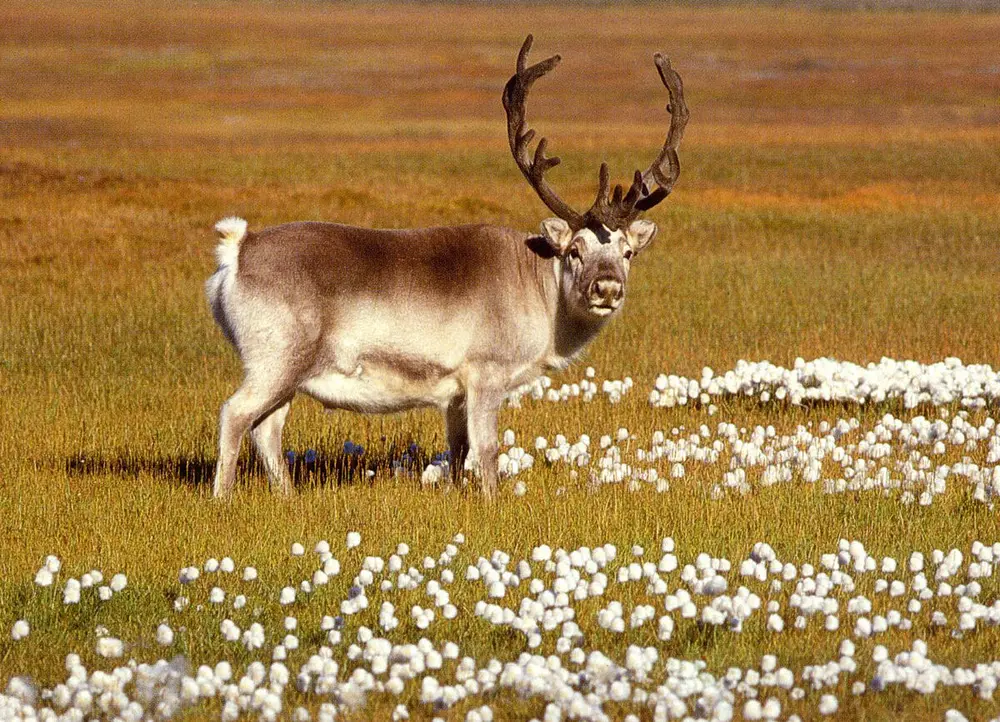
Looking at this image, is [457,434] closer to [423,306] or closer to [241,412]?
[423,306]

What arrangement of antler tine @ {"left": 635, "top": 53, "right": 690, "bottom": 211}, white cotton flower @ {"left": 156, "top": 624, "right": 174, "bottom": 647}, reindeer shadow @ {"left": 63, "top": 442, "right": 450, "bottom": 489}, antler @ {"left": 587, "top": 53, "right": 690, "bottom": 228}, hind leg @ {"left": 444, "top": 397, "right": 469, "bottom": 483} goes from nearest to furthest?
white cotton flower @ {"left": 156, "top": 624, "right": 174, "bottom": 647} → antler @ {"left": 587, "top": 53, "right": 690, "bottom": 228} → antler tine @ {"left": 635, "top": 53, "right": 690, "bottom": 211} → hind leg @ {"left": 444, "top": 397, "right": 469, "bottom": 483} → reindeer shadow @ {"left": 63, "top": 442, "right": 450, "bottom": 489}

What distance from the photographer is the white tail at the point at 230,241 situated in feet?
34.0

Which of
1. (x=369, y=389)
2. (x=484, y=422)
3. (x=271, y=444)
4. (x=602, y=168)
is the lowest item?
(x=271, y=444)

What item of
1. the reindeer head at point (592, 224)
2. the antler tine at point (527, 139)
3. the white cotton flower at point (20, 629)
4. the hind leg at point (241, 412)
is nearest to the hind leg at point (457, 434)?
the reindeer head at point (592, 224)

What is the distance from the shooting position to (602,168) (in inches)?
418

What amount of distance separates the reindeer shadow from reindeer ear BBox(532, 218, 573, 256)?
1711mm

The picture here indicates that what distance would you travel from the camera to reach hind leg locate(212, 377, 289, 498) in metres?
10.3

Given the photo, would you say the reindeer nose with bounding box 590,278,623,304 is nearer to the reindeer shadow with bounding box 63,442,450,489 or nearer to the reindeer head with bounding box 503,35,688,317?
the reindeer head with bounding box 503,35,688,317

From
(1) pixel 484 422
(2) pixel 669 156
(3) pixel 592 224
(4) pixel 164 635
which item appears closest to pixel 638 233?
(3) pixel 592 224

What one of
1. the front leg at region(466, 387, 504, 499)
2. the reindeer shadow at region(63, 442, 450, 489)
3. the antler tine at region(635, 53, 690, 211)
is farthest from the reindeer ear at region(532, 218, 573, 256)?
the reindeer shadow at region(63, 442, 450, 489)

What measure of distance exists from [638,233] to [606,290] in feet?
2.40

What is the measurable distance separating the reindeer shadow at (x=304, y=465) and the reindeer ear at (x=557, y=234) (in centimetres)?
171

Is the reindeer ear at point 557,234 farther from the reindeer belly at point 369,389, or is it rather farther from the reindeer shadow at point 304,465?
the reindeer shadow at point 304,465

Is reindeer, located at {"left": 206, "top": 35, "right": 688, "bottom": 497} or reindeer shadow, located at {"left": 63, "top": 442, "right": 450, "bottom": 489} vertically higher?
reindeer, located at {"left": 206, "top": 35, "right": 688, "bottom": 497}
